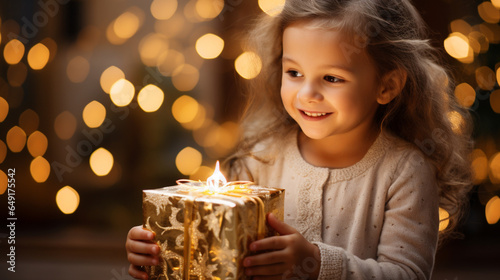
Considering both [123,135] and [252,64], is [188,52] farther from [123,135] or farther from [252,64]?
[252,64]

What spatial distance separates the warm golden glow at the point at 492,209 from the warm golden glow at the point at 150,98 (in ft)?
3.90

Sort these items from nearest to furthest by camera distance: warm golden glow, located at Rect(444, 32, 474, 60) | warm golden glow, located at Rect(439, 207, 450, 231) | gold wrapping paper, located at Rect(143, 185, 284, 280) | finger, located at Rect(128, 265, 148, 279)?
gold wrapping paper, located at Rect(143, 185, 284, 280) < finger, located at Rect(128, 265, 148, 279) < warm golden glow, located at Rect(439, 207, 450, 231) < warm golden glow, located at Rect(444, 32, 474, 60)

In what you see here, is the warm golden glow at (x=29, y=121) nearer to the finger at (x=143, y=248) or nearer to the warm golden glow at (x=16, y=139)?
the warm golden glow at (x=16, y=139)

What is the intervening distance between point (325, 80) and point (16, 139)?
1.27 meters

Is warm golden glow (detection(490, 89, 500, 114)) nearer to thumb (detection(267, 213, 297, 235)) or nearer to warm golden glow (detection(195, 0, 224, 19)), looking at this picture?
warm golden glow (detection(195, 0, 224, 19))

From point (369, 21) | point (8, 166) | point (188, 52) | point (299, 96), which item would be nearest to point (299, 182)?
point (299, 96)

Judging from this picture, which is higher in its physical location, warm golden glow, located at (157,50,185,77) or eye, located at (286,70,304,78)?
warm golden glow, located at (157,50,185,77)

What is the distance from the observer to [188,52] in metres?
1.72

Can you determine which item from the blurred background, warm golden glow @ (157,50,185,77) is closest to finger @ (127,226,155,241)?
the blurred background

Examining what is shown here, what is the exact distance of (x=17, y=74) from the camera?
5.57ft

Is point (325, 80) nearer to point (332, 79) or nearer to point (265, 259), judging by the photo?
point (332, 79)

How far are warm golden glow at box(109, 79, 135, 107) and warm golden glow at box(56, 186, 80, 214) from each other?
0.36 metres

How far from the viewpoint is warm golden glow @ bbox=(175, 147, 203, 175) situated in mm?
1746

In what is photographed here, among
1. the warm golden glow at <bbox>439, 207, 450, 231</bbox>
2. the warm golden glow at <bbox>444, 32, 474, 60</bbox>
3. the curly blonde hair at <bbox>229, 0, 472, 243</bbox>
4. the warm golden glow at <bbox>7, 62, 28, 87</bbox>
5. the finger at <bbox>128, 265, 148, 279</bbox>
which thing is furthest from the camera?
the warm golden glow at <bbox>7, 62, 28, 87</bbox>
